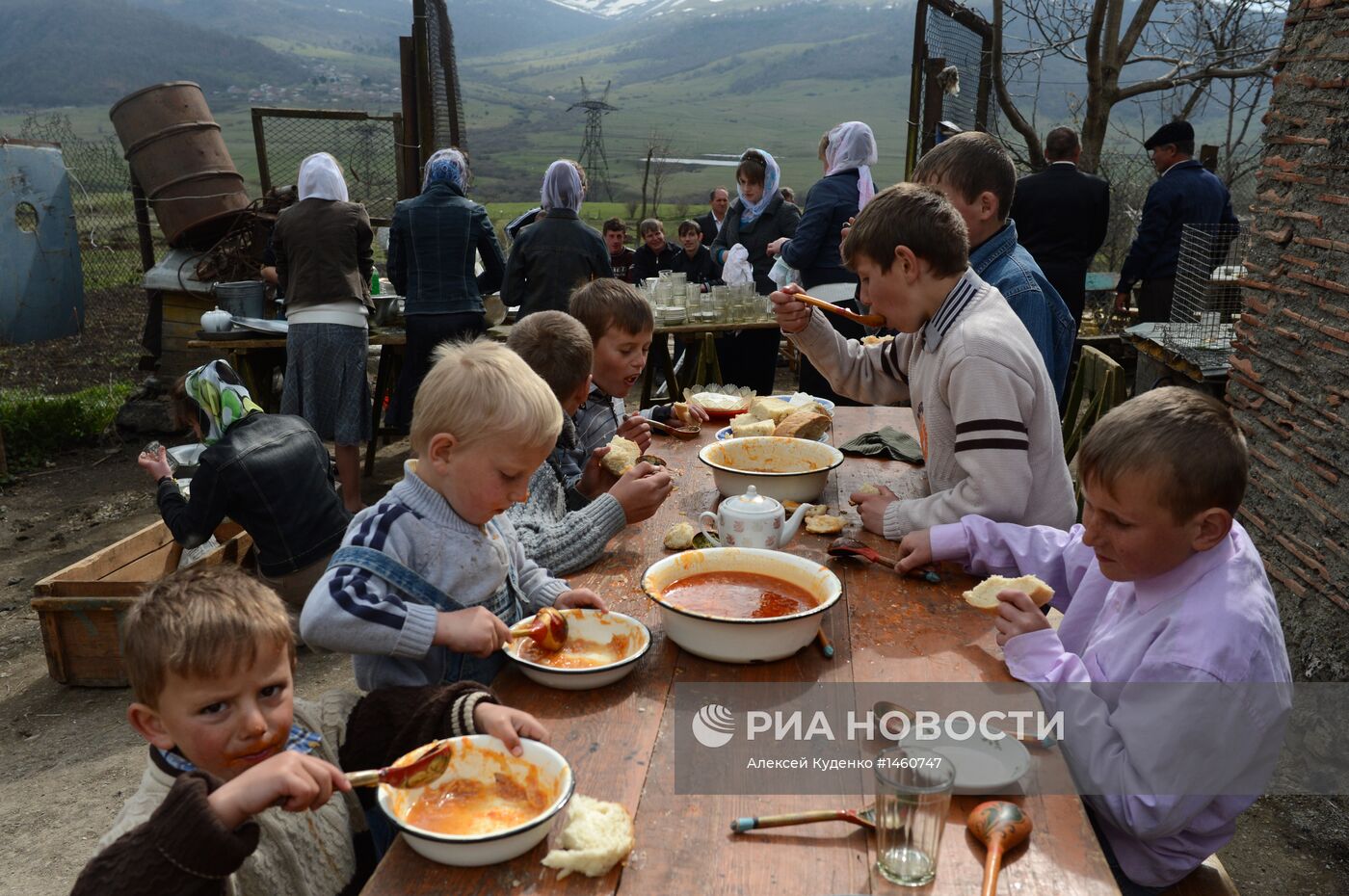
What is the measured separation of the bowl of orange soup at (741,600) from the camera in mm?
1785

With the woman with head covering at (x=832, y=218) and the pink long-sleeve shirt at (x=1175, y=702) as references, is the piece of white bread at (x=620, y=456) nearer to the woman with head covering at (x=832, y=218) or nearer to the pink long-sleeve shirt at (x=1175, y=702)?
the pink long-sleeve shirt at (x=1175, y=702)

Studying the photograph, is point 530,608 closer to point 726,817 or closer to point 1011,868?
point 726,817

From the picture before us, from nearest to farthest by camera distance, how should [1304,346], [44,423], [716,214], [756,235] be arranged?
[1304,346] < [756,235] < [44,423] < [716,214]

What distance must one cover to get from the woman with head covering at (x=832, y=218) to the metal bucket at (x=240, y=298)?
375 centimetres

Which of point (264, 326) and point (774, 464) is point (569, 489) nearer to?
point (774, 464)

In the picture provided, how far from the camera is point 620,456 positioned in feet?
9.64

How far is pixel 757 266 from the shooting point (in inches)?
304

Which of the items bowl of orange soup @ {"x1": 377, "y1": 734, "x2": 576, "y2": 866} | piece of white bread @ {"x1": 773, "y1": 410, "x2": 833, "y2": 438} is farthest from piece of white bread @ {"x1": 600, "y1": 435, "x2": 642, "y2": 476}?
bowl of orange soup @ {"x1": 377, "y1": 734, "x2": 576, "y2": 866}

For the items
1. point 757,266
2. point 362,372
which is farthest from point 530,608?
point 757,266

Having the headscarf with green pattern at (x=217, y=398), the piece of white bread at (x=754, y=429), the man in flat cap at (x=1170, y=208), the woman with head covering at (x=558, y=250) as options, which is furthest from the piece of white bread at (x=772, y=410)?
the man in flat cap at (x=1170, y=208)

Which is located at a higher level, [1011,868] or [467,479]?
[467,479]

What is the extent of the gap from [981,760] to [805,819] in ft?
1.08

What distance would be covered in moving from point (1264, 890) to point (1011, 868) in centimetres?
248

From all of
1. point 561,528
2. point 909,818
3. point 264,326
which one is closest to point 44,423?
point 264,326
